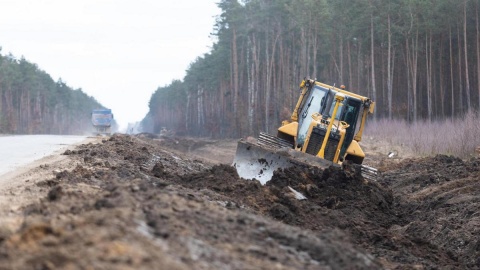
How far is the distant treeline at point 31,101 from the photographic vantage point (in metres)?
97.1

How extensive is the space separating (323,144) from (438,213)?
4345mm

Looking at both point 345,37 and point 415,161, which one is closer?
point 415,161

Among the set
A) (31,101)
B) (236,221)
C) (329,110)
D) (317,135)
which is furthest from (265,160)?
(31,101)

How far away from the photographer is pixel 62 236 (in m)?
5.17

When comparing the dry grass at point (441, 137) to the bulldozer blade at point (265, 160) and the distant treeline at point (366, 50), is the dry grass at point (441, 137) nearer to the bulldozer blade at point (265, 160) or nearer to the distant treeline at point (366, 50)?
the bulldozer blade at point (265, 160)

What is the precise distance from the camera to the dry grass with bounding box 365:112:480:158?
24922 mm

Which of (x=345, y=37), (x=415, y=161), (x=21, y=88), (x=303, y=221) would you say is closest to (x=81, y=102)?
(x=21, y=88)

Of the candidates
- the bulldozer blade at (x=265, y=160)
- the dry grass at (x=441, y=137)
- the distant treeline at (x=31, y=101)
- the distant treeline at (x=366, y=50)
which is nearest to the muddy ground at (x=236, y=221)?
the bulldozer blade at (x=265, y=160)

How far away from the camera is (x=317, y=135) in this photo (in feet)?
57.4

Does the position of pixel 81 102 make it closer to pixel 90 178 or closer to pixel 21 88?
pixel 21 88

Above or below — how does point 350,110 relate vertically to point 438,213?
above

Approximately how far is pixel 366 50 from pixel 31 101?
251 ft

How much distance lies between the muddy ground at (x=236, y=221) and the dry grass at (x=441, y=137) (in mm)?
5167

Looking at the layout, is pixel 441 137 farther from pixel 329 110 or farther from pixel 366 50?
pixel 366 50
